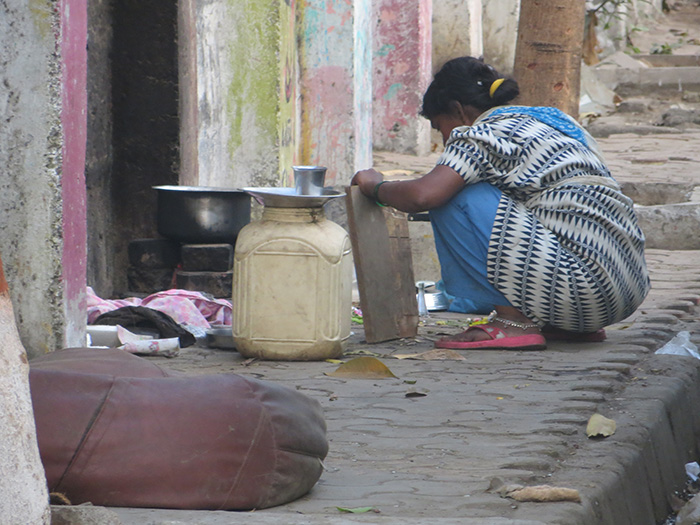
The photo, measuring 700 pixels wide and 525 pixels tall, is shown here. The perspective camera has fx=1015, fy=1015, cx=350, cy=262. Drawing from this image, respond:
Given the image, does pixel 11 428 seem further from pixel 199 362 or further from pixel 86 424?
pixel 199 362

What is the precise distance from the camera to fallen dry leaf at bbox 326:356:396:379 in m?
3.63

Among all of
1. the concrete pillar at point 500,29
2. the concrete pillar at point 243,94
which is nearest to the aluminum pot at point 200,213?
the concrete pillar at point 243,94

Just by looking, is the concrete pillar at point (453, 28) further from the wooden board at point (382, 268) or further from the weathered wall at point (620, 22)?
the wooden board at point (382, 268)

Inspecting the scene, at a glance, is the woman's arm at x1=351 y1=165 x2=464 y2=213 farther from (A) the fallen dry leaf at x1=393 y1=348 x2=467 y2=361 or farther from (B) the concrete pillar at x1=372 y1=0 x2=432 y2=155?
(B) the concrete pillar at x1=372 y1=0 x2=432 y2=155

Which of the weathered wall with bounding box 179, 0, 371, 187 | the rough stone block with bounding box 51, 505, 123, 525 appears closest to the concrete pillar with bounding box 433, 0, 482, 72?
the weathered wall with bounding box 179, 0, 371, 187

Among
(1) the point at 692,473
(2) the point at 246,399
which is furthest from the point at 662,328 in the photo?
(2) the point at 246,399

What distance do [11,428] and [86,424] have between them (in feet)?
1.35

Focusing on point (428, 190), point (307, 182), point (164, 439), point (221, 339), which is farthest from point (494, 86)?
point (164, 439)

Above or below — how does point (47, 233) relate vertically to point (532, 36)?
below

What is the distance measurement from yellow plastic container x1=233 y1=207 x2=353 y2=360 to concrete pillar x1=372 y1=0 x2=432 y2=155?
6.29 meters

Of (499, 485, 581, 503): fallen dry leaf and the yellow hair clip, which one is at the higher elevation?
the yellow hair clip

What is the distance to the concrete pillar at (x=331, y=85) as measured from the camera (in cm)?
680

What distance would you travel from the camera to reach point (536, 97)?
547 cm

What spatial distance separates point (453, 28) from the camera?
38.3 ft
